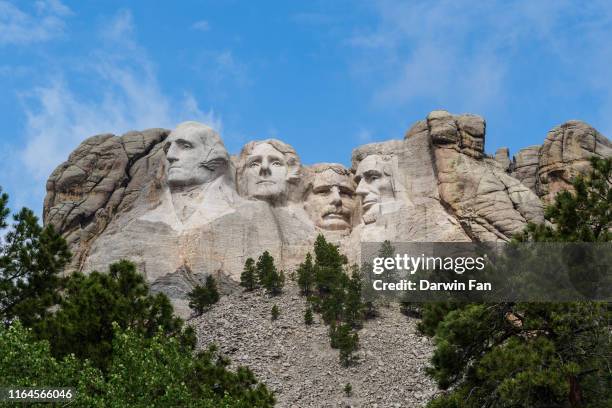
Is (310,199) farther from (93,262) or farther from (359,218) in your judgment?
(93,262)

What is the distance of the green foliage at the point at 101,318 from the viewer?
25422mm

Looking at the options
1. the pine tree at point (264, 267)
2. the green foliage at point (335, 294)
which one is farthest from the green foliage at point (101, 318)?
the pine tree at point (264, 267)

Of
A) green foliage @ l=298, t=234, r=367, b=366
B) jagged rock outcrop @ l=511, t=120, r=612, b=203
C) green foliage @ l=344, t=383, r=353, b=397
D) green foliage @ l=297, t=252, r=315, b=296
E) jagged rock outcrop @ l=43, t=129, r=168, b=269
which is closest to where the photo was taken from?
green foliage @ l=344, t=383, r=353, b=397

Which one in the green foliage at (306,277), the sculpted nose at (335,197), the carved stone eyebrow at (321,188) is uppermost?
the carved stone eyebrow at (321,188)

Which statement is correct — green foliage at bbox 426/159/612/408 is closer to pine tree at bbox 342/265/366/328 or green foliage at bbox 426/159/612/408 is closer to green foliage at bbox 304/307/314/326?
A: pine tree at bbox 342/265/366/328

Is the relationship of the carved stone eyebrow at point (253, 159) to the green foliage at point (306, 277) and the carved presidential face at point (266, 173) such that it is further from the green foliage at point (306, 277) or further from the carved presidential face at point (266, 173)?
the green foliage at point (306, 277)

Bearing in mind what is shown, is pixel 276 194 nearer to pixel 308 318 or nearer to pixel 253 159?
pixel 253 159

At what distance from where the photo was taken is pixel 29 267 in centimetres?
2800

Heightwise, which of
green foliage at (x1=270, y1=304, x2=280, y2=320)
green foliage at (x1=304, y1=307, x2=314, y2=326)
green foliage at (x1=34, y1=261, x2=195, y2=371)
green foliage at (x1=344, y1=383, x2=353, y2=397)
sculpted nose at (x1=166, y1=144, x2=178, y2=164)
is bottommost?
green foliage at (x1=344, y1=383, x2=353, y2=397)

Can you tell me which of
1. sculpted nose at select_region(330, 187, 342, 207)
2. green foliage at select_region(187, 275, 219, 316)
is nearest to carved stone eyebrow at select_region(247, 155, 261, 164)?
sculpted nose at select_region(330, 187, 342, 207)

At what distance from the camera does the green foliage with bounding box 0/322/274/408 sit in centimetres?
2191

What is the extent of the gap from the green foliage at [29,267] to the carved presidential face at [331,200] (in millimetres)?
16404

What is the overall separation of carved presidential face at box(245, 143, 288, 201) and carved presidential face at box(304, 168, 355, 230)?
1194 mm

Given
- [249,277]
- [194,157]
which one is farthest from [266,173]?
[249,277]
